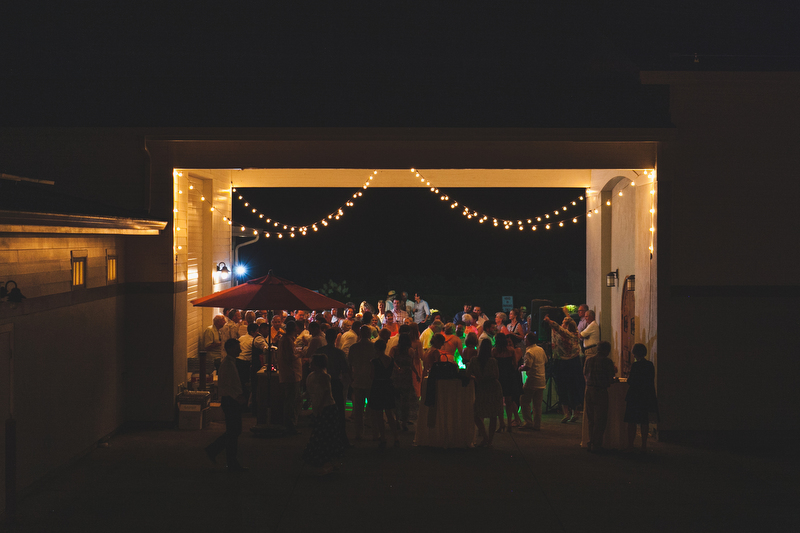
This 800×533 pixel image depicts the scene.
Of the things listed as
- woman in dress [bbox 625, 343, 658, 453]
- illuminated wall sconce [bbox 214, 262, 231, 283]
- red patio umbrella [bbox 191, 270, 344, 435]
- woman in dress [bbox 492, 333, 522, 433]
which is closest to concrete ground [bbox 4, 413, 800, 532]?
woman in dress [bbox 625, 343, 658, 453]

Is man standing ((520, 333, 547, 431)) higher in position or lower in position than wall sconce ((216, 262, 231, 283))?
lower

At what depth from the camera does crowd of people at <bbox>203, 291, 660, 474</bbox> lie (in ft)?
26.0

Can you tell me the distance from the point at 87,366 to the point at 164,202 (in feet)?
8.89

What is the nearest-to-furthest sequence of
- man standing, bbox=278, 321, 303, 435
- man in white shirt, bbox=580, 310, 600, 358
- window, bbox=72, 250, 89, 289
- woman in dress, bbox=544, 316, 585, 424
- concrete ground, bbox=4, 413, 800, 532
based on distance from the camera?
concrete ground, bbox=4, 413, 800, 532, window, bbox=72, 250, 89, 289, man standing, bbox=278, 321, 303, 435, woman in dress, bbox=544, 316, 585, 424, man in white shirt, bbox=580, 310, 600, 358

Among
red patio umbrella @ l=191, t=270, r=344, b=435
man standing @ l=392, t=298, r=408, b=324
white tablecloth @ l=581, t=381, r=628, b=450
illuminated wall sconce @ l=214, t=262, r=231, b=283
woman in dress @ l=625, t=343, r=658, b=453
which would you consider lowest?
white tablecloth @ l=581, t=381, r=628, b=450

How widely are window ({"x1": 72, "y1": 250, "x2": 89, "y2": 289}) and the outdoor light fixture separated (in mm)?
5931

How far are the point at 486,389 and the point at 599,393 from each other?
4.97 ft

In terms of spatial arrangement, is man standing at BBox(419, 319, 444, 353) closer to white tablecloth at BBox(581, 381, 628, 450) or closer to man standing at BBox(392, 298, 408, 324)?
man standing at BBox(392, 298, 408, 324)

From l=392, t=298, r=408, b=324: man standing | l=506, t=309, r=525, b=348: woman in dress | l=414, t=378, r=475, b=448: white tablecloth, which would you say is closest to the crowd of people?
l=414, t=378, r=475, b=448: white tablecloth

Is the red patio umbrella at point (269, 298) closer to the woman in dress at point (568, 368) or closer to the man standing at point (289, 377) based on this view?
the man standing at point (289, 377)

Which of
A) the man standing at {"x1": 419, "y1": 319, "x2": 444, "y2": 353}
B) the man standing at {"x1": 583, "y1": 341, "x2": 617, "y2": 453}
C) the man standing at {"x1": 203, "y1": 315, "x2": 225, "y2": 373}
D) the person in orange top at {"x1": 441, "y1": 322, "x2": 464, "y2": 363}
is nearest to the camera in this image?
the man standing at {"x1": 583, "y1": 341, "x2": 617, "y2": 453}

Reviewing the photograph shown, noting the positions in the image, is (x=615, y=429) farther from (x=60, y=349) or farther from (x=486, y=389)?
(x=60, y=349)

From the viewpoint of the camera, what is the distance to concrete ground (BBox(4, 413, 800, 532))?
655cm

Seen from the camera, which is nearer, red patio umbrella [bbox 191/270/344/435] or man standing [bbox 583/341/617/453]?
man standing [bbox 583/341/617/453]
